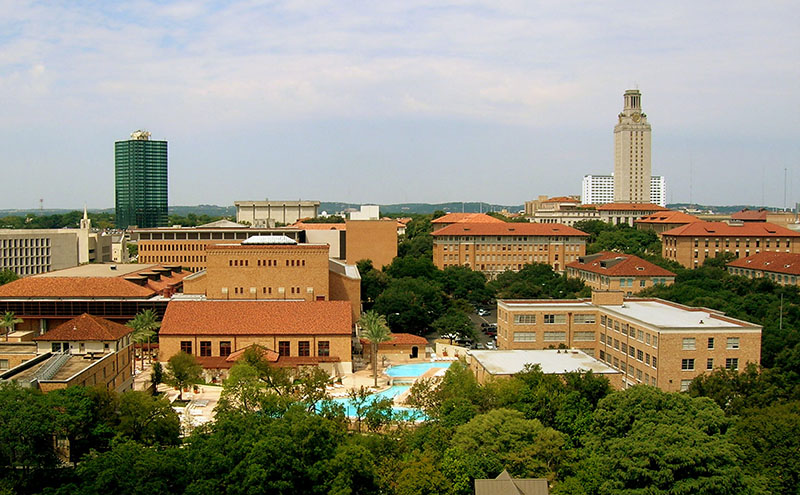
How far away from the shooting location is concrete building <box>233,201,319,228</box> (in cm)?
19100

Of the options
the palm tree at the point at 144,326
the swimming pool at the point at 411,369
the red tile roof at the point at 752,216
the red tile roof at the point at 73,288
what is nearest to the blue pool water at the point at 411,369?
the swimming pool at the point at 411,369

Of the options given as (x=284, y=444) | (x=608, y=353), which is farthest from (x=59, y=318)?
(x=608, y=353)

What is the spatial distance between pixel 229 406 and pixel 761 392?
28875 mm

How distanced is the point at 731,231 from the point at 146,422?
10008 centimetres

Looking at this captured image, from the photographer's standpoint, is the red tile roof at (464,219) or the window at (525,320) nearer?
the window at (525,320)

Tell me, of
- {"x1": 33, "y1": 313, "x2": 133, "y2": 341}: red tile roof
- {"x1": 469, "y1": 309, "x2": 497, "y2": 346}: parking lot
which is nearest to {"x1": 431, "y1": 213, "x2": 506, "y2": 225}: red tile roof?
{"x1": 469, "y1": 309, "x2": 497, "y2": 346}: parking lot

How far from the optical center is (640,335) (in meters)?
50.1

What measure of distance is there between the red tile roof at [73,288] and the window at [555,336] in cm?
3490

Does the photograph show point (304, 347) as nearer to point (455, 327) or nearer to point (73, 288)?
point (455, 327)

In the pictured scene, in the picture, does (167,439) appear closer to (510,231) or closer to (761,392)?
(761,392)

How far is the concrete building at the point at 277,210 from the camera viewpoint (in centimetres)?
19100

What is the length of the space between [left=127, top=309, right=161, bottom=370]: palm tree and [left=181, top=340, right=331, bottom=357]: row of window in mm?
2953

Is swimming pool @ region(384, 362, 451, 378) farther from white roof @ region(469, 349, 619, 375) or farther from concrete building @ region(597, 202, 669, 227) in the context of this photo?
concrete building @ region(597, 202, 669, 227)

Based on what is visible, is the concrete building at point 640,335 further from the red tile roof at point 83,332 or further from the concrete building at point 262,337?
the red tile roof at point 83,332
